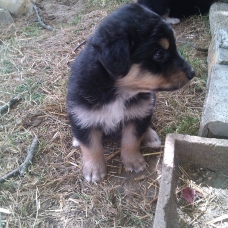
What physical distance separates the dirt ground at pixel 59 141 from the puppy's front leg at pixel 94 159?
0.26 ft

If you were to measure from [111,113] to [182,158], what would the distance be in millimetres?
889

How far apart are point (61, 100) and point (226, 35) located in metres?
2.42

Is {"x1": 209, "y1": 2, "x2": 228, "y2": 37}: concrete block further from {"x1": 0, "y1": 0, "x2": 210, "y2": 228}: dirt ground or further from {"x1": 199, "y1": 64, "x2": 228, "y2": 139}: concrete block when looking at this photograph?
{"x1": 199, "y1": 64, "x2": 228, "y2": 139}: concrete block

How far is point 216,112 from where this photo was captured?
338cm

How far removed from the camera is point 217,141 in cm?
311

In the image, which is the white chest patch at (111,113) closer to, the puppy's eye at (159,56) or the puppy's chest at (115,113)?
the puppy's chest at (115,113)

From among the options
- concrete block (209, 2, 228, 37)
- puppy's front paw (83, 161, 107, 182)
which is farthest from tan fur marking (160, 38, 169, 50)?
concrete block (209, 2, 228, 37)

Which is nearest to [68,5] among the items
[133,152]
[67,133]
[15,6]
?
[15,6]

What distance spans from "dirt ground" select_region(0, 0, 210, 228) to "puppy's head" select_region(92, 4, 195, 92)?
1.12 m

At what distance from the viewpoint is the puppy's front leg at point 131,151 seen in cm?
331

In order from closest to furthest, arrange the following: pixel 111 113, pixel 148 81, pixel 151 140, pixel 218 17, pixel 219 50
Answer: pixel 148 81 → pixel 111 113 → pixel 151 140 → pixel 219 50 → pixel 218 17

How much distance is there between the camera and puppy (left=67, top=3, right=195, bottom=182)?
2484mm

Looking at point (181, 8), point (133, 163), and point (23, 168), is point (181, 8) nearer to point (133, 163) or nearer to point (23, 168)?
point (133, 163)

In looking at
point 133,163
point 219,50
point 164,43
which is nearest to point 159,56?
point 164,43
